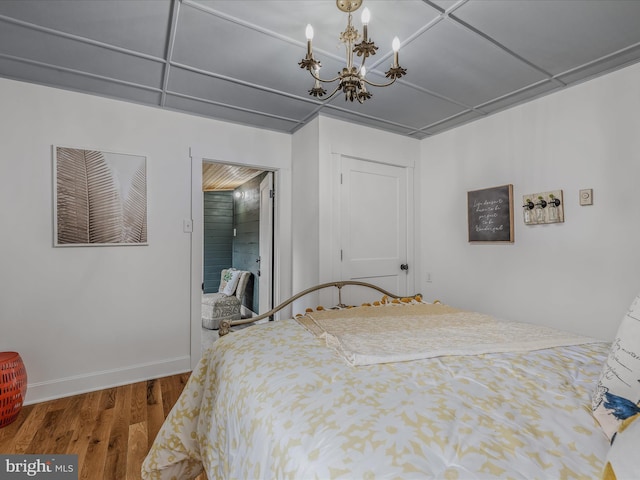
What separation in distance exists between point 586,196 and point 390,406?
7.62 ft

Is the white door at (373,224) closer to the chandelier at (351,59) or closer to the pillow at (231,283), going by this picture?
the chandelier at (351,59)

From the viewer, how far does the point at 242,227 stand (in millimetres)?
5512

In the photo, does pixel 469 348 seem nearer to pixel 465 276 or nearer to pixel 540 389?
pixel 540 389

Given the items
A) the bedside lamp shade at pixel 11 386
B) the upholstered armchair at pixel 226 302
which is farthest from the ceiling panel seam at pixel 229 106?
the upholstered armchair at pixel 226 302

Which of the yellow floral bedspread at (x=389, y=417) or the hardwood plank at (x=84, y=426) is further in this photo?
the hardwood plank at (x=84, y=426)

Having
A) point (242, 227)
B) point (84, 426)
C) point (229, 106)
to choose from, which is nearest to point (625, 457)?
point (84, 426)

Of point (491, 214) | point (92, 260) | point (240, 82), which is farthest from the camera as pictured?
point (491, 214)

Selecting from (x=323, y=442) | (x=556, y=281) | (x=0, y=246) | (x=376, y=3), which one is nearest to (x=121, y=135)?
(x=0, y=246)

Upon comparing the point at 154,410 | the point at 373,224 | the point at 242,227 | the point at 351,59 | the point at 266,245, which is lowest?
the point at 154,410

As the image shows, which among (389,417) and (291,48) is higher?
(291,48)

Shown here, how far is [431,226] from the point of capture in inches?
137

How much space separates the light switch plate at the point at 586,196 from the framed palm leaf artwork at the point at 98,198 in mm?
3411

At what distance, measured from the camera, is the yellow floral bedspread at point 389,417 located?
661 millimetres
